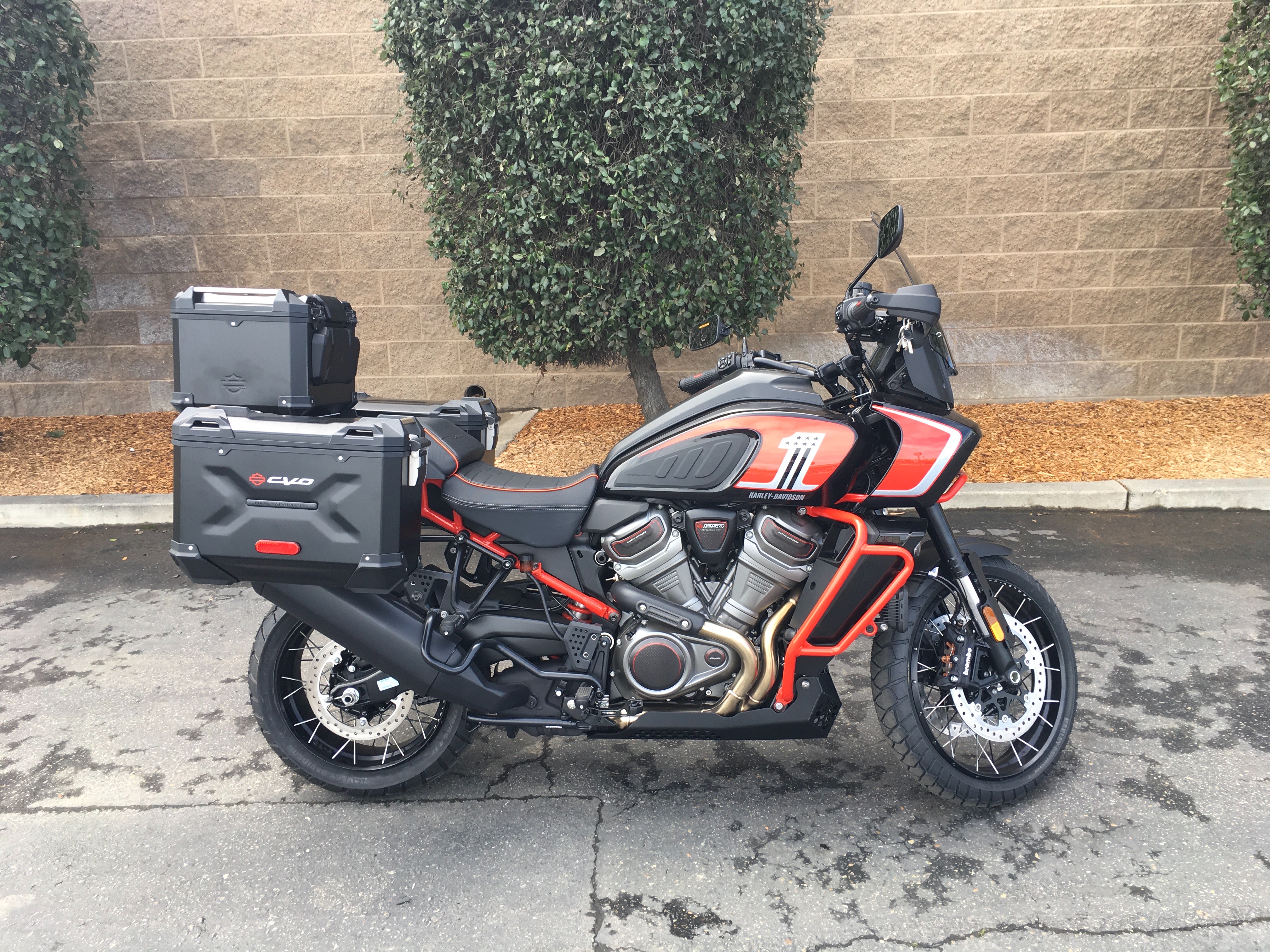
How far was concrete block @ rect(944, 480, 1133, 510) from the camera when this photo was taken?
574 cm

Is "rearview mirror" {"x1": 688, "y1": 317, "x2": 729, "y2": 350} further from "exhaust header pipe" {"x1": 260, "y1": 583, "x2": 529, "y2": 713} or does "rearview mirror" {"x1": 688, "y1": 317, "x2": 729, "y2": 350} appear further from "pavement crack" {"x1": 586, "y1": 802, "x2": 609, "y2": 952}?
"pavement crack" {"x1": 586, "y1": 802, "x2": 609, "y2": 952}

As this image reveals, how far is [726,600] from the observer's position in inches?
109

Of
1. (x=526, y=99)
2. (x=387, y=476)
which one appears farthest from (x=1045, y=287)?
(x=387, y=476)

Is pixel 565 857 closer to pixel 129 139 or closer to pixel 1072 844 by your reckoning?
pixel 1072 844

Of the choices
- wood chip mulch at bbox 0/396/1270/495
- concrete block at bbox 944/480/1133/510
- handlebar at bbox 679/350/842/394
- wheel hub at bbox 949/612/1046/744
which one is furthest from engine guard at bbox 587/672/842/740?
wood chip mulch at bbox 0/396/1270/495

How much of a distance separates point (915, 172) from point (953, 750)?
5.67 meters

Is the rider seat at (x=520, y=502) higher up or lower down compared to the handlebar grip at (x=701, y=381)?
lower down

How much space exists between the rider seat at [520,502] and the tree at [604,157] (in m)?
2.90

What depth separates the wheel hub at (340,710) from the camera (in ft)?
9.79

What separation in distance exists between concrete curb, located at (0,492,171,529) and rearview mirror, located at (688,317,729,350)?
4.35 meters

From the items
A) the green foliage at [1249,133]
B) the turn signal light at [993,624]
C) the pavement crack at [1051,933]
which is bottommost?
the pavement crack at [1051,933]

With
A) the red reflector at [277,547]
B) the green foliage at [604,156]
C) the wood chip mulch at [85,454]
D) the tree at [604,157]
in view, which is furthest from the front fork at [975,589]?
the wood chip mulch at [85,454]

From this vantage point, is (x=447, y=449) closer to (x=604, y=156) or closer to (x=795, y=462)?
(x=795, y=462)

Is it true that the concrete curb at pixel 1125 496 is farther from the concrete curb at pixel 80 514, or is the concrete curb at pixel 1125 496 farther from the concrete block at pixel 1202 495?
the concrete curb at pixel 80 514
